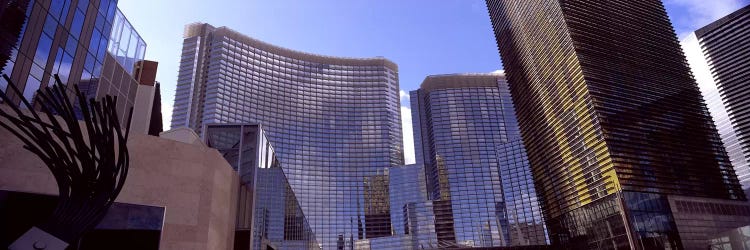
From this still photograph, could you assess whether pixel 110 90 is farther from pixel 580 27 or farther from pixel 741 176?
pixel 741 176

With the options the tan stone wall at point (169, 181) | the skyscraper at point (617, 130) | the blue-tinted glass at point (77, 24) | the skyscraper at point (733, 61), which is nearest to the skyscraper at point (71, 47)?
the blue-tinted glass at point (77, 24)

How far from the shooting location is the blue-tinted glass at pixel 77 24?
3528cm

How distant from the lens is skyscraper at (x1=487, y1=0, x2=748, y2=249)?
9706 cm

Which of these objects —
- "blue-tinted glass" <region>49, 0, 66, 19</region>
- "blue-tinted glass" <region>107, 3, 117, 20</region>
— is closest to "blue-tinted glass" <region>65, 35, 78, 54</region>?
"blue-tinted glass" <region>49, 0, 66, 19</region>

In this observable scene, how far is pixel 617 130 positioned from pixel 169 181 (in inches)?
4075

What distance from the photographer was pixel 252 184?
2981 centimetres

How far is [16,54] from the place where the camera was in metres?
29.3

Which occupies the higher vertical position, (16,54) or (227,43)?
(227,43)

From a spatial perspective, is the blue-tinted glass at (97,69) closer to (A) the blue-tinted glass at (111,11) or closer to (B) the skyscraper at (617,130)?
(A) the blue-tinted glass at (111,11)

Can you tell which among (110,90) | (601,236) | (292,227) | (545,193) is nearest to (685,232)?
(601,236)

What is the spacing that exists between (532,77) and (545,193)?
30.9 m

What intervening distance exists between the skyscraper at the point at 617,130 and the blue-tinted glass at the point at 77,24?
85.5m

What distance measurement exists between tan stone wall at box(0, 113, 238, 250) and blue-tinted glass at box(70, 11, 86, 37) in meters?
20.9

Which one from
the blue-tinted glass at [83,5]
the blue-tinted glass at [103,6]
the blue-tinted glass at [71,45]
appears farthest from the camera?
the blue-tinted glass at [103,6]
